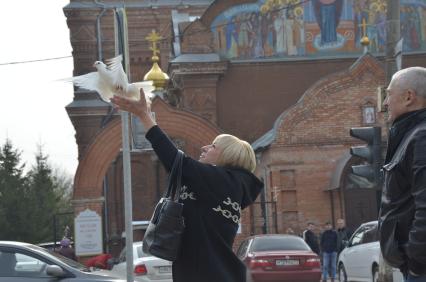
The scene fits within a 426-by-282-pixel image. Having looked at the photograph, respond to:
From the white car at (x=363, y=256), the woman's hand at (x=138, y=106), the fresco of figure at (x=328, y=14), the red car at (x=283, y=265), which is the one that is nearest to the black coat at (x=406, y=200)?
the woman's hand at (x=138, y=106)

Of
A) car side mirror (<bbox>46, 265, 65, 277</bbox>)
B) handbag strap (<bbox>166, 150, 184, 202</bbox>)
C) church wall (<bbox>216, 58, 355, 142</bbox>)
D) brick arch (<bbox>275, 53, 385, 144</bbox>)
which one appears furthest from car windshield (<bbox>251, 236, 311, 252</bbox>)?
handbag strap (<bbox>166, 150, 184, 202</bbox>)

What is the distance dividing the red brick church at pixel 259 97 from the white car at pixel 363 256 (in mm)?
6387

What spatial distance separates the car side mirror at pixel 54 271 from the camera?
10883 millimetres

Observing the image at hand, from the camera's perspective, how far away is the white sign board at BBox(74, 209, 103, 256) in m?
23.2

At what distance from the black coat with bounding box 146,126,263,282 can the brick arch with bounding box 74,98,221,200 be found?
21.1 meters

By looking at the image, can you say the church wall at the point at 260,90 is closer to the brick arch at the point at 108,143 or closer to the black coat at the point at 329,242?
the brick arch at the point at 108,143

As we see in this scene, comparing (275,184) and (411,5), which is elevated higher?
(411,5)

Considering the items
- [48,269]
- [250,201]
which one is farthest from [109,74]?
[48,269]

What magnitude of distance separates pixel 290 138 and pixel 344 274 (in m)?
8.76

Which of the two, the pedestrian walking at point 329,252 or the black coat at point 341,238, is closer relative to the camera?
the pedestrian walking at point 329,252

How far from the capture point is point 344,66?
34344 millimetres

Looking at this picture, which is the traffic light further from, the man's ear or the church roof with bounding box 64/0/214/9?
the church roof with bounding box 64/0/214/9

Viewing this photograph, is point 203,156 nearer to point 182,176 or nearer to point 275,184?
point 182,176

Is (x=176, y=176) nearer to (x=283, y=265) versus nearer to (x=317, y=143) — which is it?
(x=283, y=265)
